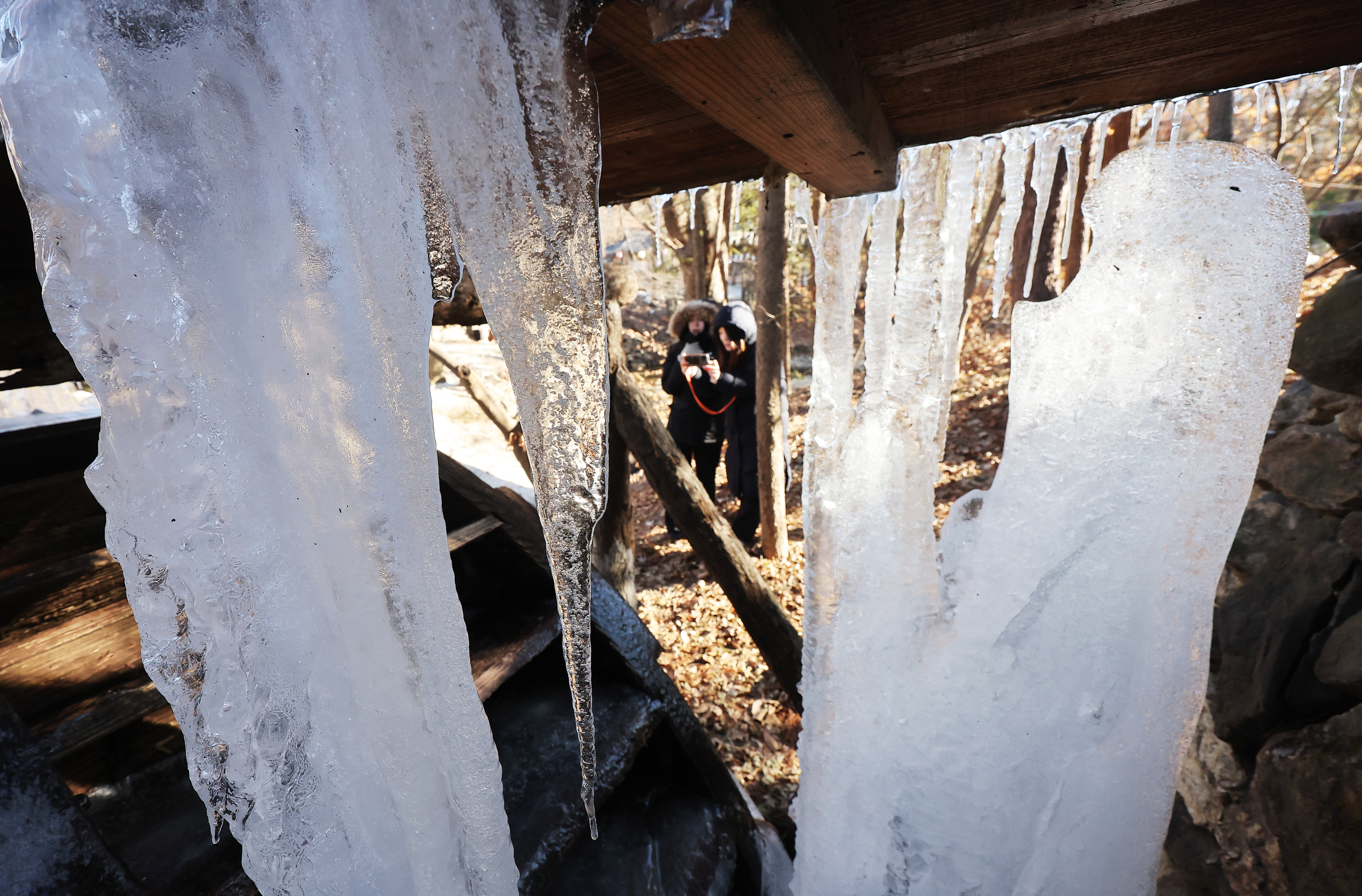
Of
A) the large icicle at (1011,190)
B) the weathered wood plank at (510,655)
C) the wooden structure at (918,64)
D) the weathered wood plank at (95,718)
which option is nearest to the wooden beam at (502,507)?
the weathered wood plank at (510,655)

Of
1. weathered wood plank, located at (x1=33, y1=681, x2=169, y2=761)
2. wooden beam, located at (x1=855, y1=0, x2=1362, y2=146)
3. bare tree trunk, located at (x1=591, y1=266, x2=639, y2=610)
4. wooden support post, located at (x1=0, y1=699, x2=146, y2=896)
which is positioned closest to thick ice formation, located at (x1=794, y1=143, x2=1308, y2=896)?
wooden beam, located at (x1=855, y1=0, x2=1362, y2=146)

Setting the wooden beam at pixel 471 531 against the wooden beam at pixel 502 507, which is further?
the wooden beam at pixel 502 507

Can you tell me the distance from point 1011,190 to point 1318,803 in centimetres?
258

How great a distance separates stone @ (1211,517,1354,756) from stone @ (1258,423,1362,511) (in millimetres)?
112

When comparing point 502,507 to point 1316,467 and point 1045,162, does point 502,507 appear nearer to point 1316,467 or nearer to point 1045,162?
point 1045,162

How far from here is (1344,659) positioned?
7.41ft

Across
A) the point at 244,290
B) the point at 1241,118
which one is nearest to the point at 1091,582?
the point at 244,290

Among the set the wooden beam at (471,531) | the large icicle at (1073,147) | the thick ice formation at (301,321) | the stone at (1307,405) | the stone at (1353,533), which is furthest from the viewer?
the wooden beam at (471,531)

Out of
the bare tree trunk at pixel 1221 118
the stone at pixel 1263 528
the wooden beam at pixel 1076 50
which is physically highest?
the bare tree trunk at pixel 1221 118

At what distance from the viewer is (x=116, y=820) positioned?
7.11 ft

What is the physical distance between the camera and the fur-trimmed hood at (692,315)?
5.64 metres

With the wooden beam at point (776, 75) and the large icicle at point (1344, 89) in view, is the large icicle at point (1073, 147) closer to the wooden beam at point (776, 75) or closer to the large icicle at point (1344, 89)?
the large icicle at point (1344, 89)

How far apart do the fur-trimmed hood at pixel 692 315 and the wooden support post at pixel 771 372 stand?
0.55 metres

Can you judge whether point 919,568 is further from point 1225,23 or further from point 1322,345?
point 1322,345
